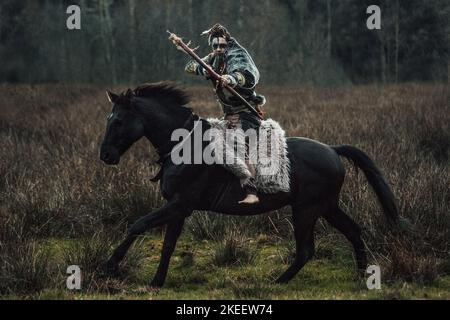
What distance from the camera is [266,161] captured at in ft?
17.8

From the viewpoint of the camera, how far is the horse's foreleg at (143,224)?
507 cm

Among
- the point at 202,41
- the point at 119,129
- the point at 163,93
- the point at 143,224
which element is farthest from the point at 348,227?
the point at 202,41

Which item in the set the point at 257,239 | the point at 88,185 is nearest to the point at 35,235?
the point at 88,185

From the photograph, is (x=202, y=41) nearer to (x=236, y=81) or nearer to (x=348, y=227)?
(x=348, y=227)

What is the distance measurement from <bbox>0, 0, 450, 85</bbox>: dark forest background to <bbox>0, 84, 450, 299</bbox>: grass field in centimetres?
1546

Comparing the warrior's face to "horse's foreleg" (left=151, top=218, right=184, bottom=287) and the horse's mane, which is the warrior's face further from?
"horse's foreleg" (left=151, top=218, right=184, bottom=287)

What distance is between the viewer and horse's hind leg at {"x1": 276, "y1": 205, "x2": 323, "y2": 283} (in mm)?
5473

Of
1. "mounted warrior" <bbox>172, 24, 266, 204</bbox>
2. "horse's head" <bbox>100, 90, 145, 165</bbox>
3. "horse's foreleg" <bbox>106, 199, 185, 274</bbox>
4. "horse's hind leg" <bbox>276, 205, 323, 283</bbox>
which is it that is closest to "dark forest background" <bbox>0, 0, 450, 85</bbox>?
"mounted warrior" <bbox>172, 24, 266, 204</bbox>

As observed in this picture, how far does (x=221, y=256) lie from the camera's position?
6.24 metres

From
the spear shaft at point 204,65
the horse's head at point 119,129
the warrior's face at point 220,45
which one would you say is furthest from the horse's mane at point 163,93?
the warrior's face at point 220,45

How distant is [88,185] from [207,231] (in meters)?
1.76

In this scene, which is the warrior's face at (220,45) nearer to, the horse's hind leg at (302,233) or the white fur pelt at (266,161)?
the white fur pelt at (266,161)

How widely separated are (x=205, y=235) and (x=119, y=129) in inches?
85.4
